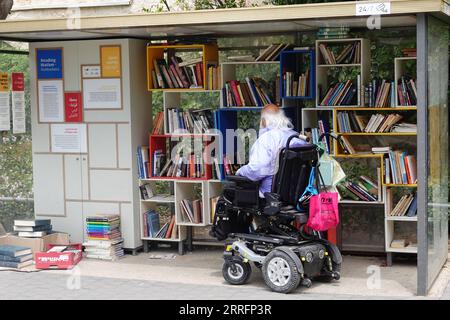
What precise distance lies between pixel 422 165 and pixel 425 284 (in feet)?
3.72

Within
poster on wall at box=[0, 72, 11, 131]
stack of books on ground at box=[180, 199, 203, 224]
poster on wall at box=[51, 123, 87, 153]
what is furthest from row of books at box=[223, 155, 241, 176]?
poster on wall at box=[0, 72, 11, 131]

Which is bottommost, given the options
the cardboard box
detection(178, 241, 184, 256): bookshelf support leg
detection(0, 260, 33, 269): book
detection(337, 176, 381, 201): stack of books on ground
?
detection(0, 260, 33, 269): book

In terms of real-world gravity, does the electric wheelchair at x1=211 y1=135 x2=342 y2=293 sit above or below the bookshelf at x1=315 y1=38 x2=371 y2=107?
below

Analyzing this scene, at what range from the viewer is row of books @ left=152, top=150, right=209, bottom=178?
10.3 meters

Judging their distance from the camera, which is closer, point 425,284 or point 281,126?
point 425,284

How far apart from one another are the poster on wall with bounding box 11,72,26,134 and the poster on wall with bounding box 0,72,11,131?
11cm

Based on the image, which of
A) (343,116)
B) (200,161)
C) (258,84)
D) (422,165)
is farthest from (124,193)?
(422,165)

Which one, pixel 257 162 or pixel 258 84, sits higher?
pixel 258 84

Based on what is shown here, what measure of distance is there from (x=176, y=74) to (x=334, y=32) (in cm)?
192

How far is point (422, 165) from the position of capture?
26.7 ft

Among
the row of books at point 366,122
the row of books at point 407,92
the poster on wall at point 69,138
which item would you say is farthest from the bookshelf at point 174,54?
the row of books at point 407,92

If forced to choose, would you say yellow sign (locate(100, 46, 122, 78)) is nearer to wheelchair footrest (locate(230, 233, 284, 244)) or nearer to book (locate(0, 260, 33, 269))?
book (locate(0, 260, 33, 269))

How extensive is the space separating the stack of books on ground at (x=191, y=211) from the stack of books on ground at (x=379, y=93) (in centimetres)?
234
